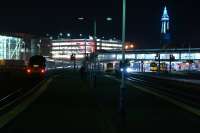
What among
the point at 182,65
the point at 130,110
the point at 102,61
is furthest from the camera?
the point at 102,61

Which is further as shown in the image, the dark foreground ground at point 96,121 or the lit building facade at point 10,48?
the lit building facade at point 10,48

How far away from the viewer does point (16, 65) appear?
98.7m

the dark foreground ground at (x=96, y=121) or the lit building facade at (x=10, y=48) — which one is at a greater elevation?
the lit building facade at (x=10, y=48)

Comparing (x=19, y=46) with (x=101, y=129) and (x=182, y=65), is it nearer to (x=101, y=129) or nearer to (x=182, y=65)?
(x=182, y=65)

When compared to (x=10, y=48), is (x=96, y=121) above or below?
below

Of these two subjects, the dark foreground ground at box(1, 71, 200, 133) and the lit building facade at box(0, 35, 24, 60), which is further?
the lit building facade at box(0, 35, 24, 60)

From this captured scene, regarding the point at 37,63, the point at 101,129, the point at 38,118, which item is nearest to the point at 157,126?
the point at 101,129

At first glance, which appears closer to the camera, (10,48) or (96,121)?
(96,121)

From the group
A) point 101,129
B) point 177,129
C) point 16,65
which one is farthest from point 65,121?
point 16,65

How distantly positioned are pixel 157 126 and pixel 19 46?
551ft

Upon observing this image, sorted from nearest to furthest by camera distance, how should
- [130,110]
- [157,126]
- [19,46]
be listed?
[157,126] < [130,110] < [19,46]

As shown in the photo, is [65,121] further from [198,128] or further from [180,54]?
[180,54]

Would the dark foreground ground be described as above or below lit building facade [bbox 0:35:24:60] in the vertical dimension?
below

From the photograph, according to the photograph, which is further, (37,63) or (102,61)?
(102,61)
